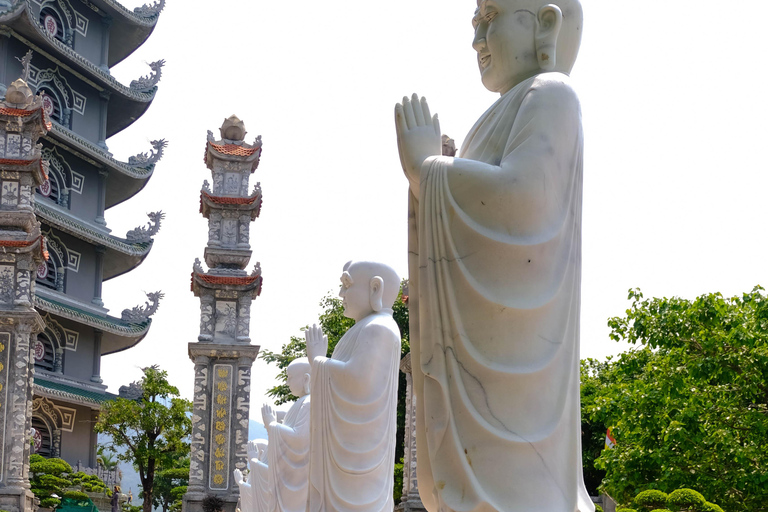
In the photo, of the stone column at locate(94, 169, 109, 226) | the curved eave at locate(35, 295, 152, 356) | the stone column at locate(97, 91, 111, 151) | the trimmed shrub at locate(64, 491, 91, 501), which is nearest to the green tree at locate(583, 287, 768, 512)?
the trimmed shrub at locate(64, 491, 91, 501)

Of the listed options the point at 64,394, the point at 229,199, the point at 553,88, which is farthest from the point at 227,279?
the point at 553,88

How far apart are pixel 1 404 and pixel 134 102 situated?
861 inches

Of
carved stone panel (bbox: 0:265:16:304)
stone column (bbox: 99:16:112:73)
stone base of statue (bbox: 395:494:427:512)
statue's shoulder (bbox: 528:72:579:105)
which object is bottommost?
stone base of statue (bbox: 395:494:427:512)

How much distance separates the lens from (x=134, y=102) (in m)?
35.8

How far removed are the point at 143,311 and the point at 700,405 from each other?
23.8 meters

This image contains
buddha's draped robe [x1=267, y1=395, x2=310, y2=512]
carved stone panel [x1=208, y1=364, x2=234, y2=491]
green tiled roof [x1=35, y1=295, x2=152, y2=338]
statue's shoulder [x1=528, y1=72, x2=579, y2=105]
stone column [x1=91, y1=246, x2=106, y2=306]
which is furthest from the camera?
stone column [x1=91, y1=246, x2=106, y2=306]

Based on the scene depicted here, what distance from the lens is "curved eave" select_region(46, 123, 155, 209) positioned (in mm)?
30961

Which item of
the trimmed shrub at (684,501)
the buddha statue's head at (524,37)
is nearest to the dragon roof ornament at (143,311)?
the trimmed shrub at (684,501)

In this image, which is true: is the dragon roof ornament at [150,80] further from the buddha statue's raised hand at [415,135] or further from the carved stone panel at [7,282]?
the buddha statue's raised hand at [415,135]

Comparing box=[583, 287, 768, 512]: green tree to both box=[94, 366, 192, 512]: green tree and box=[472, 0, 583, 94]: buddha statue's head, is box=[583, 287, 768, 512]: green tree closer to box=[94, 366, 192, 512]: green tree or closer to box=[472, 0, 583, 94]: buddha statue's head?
box=[472, 0, 583, 94]: buddha statue's head

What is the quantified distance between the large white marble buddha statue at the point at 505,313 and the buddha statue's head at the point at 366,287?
2132mm

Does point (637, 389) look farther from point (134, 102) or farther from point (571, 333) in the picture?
point (134, 102)

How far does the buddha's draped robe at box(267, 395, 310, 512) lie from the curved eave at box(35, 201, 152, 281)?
22.7 metres

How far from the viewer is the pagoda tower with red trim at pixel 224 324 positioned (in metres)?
18.0
